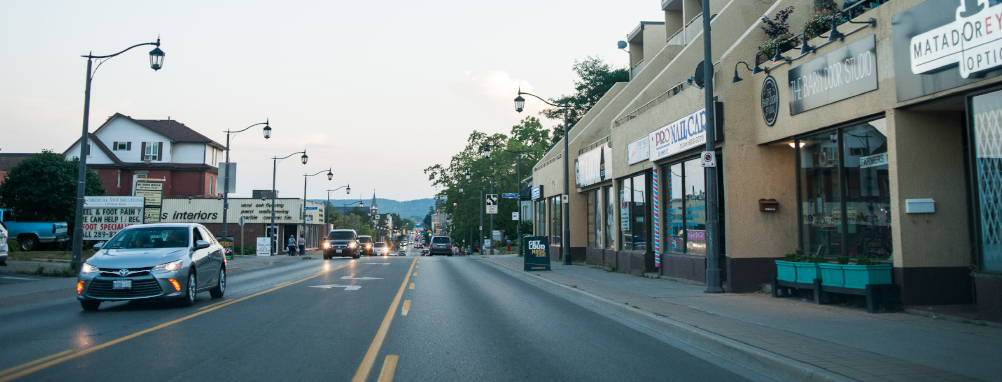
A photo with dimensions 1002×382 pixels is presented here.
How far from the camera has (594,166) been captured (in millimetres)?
27656

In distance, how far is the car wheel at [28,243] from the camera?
36406 millimetres

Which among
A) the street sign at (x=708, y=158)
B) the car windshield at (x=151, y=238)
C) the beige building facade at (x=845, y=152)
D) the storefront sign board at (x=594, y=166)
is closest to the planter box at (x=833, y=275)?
the beige building facade at (x=845, y=152)

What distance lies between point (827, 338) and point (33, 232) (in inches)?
1637

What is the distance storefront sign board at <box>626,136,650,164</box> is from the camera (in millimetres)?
20328

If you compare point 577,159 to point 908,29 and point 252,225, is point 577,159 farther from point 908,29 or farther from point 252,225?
point 252,225

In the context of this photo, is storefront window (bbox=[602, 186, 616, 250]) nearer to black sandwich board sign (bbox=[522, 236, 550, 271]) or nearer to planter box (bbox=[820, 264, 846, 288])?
black sandwich board sign (bbox=[522, 236, 550, 271])

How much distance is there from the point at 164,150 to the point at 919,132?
214ft

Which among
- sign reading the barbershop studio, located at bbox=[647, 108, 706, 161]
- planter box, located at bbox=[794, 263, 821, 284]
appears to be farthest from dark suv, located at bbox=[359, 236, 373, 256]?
planter box, located at bbox=[794, 263, 821, 284]

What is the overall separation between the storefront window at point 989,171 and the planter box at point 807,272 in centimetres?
294

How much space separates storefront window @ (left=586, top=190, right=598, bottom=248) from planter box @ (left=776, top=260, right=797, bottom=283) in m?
15.6

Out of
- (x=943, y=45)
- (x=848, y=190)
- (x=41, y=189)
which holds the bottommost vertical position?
(x=848, y=190)

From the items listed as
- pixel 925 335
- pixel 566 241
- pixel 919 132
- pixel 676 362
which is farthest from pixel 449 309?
pixel 566 241

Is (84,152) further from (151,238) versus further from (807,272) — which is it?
(807,272)

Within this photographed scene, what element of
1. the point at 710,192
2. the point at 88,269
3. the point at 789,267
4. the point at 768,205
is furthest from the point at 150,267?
the point at 768,205
